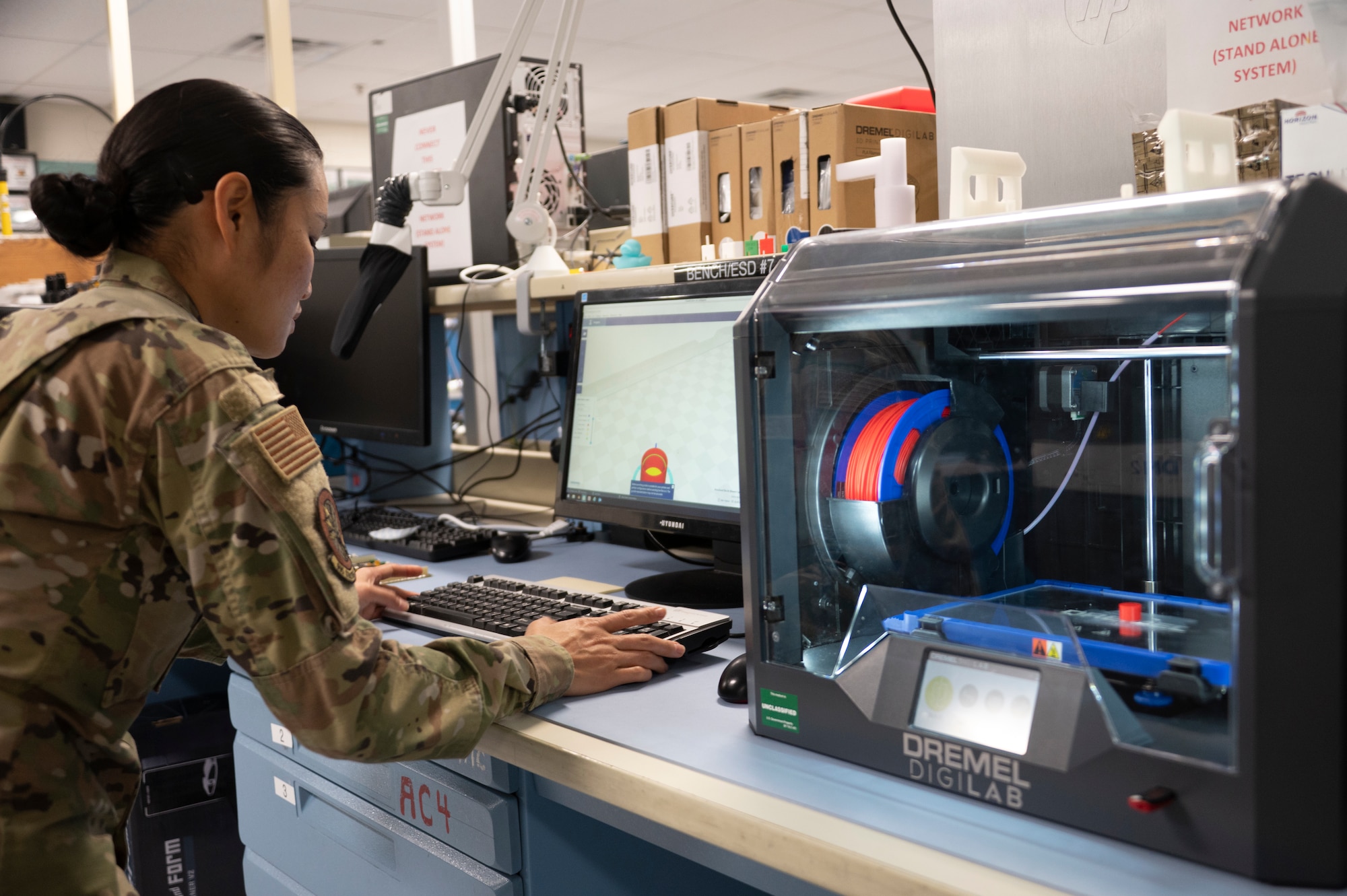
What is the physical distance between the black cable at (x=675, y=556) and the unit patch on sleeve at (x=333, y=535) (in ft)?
2.56

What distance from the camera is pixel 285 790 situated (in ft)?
4.57

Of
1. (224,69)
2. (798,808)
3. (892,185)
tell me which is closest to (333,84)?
(224,69)

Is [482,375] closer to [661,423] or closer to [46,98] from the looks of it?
[661,423]

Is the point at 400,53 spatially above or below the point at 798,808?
above

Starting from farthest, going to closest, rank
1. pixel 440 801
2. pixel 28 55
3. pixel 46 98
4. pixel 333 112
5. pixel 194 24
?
pixel 333 112 → pixel 28 55 → pixel 194 24 → pixel 46 98 → pixel 440 801

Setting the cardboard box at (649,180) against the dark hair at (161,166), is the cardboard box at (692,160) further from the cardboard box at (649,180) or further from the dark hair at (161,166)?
the dark hair at (161,166)

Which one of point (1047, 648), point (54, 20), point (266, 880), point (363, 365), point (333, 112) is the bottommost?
point (266, 880)

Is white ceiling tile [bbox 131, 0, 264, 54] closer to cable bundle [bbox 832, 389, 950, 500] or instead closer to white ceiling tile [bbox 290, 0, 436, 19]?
white ceiling tile [bbox 290, 0, 436, 19]

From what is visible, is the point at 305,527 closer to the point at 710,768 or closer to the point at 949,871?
the point at 710,768

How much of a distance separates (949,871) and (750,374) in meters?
0.41

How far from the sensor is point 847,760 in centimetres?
80

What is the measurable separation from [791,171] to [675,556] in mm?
621

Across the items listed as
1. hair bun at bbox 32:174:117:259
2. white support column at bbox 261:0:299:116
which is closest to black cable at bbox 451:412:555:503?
white support column at bbox 261:0:299:116

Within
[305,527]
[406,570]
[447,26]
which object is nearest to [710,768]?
[305,527]
